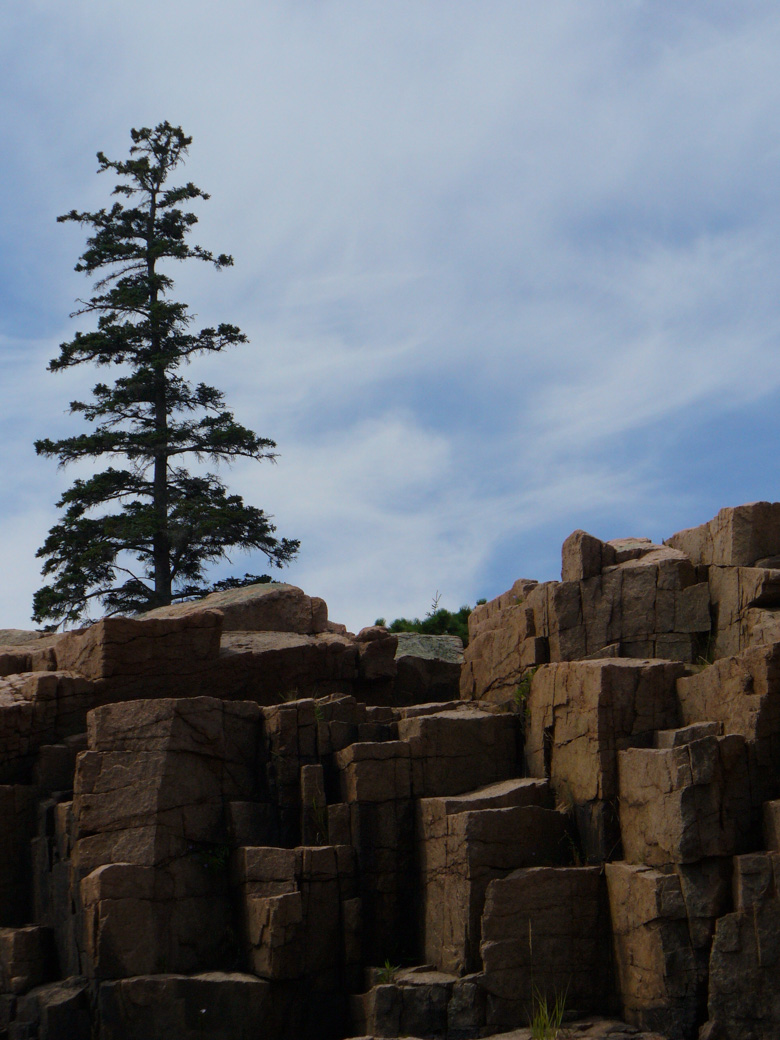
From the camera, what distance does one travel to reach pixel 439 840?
16.0m

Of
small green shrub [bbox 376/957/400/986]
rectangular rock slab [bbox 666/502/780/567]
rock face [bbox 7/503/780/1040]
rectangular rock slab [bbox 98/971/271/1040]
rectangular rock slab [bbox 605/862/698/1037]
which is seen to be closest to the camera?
rectangular rock slab [bbox 605/862/698/1037]

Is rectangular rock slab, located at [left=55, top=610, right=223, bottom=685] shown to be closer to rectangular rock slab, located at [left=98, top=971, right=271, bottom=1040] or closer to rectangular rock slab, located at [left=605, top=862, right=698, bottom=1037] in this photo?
rectangular rock slab, located at [left=98, top=971, right=271, bottom=1040]

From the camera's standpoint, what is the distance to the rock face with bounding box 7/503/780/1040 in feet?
47.3

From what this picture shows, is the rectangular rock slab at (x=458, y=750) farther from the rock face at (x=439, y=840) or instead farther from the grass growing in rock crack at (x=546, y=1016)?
the grass growing in rock crack at (x=546, y=1016)

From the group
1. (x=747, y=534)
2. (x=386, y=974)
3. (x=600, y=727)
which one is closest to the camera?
(x=386, y=974)

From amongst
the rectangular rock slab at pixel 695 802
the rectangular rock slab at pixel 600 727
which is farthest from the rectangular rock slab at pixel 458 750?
Result: the rectangular rock slab at pixel 695 802

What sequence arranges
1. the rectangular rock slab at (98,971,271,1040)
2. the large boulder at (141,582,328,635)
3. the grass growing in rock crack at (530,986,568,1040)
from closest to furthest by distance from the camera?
the grass growing in rock crack at (530,986,568,1040) → the rectangular rock slab at (98,971,271,1040) → the large boulder at (141,582,328,635)

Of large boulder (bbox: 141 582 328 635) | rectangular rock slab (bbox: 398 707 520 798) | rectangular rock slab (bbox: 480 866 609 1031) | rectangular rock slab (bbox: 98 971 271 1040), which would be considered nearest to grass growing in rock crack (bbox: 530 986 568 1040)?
rectangular rock slab (bbox: 480 866 609 1031)

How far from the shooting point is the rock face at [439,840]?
14.4 metres

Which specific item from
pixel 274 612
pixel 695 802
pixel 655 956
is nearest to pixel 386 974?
pixel 655 956

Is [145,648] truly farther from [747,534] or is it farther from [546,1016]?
[747,534]

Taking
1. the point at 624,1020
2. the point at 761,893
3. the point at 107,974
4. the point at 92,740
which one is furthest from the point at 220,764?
the point at 761,893

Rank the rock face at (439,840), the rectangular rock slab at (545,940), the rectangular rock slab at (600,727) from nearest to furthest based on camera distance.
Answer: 1. the rock face at (439,840)
2. the rectangular rock slab at (545,940)
3. the rectangular rock slab at (600,727)

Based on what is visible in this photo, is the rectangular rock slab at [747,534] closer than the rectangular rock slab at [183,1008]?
No
